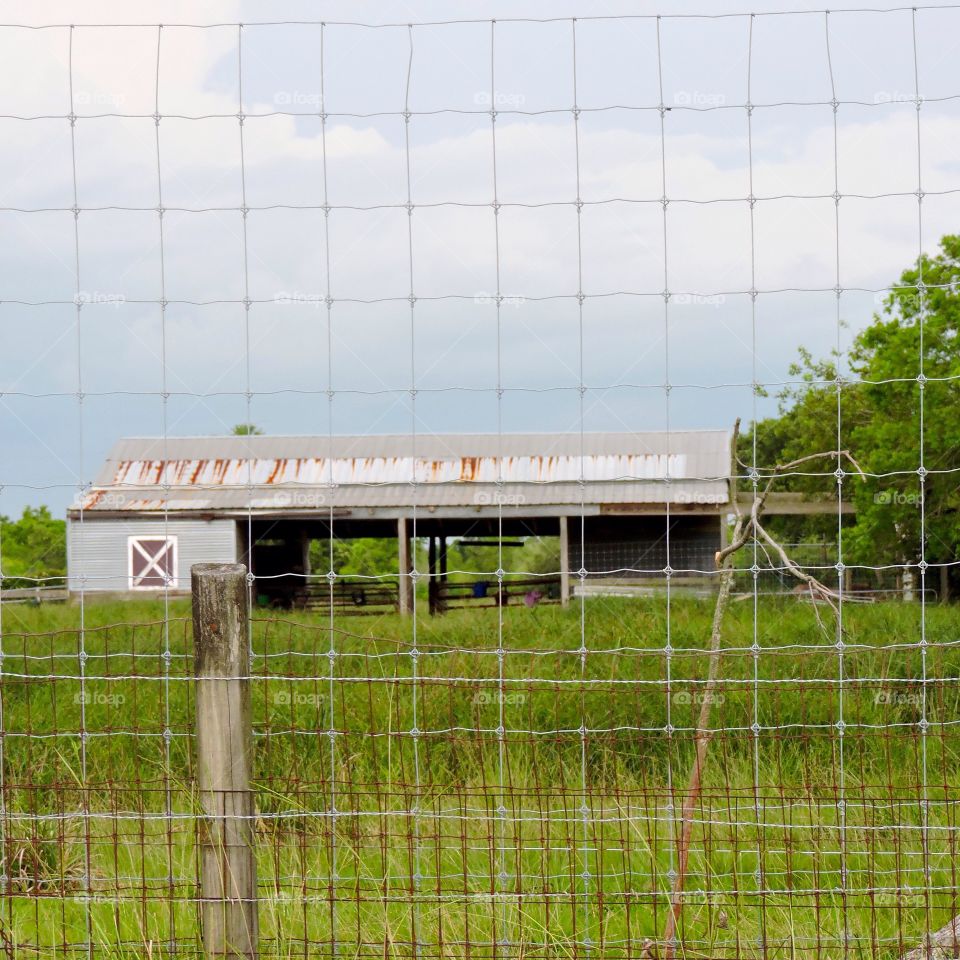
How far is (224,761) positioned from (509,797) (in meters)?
2.10

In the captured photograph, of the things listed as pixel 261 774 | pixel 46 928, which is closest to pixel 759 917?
pixel 46 928

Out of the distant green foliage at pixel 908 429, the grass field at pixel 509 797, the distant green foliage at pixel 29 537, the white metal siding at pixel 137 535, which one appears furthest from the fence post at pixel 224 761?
the distant green foliage at pixel 29 537

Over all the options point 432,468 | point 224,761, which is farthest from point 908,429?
point 224,761

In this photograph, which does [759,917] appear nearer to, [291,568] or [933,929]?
[933,929]

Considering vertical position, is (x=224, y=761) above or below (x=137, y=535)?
below

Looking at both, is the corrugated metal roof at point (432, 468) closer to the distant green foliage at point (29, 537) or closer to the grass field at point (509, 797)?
the grass field at point (509, 797)

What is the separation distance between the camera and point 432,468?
17516mm

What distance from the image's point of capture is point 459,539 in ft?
65.1

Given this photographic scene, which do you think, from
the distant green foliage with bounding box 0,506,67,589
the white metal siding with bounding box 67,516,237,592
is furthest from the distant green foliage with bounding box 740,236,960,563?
the distant green foliage with bounding box 0,506,67,589

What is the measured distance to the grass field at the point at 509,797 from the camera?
11.7ft

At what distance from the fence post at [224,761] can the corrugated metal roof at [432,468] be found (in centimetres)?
1319

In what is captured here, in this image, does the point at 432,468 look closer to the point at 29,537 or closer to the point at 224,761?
the point at 224,761

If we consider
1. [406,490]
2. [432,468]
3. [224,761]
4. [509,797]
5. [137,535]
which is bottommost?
[509,797]

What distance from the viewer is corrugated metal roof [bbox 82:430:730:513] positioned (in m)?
16.8
